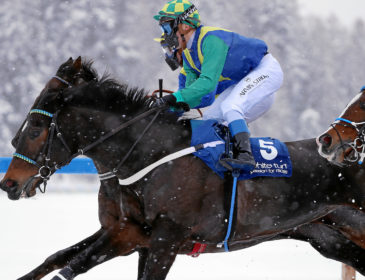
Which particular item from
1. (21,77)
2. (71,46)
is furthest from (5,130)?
(71,46)

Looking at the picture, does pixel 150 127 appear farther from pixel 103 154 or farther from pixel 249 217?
pixel 249 217

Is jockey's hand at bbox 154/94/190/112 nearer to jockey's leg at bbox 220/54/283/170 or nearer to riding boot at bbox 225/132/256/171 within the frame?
jockey's leg at bbox 220/54/283/170

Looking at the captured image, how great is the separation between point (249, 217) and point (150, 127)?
3.10 feet

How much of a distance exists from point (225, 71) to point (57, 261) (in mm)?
1887

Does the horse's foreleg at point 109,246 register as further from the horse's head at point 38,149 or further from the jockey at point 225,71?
the jockey at point 225,71

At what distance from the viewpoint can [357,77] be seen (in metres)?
25.1

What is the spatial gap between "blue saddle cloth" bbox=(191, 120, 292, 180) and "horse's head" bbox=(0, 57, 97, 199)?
3.02 feet

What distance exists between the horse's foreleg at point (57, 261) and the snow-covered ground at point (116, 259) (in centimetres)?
124

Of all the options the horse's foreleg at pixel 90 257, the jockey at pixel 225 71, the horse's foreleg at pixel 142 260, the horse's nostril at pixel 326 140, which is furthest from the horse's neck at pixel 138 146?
the horse's nostril at pixel 326 140

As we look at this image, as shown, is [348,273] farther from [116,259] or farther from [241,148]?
[116,259]

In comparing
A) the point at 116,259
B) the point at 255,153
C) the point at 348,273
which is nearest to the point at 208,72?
the point at 255,153

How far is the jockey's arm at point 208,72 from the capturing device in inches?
149

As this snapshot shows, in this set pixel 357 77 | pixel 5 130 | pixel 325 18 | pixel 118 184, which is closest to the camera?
pixel 118 184

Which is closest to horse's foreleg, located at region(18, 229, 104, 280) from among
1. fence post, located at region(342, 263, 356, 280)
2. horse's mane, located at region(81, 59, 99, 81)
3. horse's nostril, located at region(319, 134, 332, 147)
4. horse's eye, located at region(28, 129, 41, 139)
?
horse's eye, located at region(28, 129, 41, 139)
